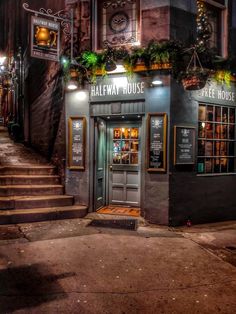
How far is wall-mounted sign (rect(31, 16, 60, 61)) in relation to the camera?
7941 mm

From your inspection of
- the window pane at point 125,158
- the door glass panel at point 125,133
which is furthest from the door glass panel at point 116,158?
the door glass panel at point 125,133

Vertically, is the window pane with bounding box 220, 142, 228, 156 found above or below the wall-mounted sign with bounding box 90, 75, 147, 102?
below

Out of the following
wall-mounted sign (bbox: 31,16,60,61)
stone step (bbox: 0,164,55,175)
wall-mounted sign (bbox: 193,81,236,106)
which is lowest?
stone step (bbox: 0,164,55,175)

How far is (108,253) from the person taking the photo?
6188 millimetres

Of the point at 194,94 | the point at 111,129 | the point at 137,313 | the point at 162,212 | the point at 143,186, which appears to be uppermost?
the point at 194,94

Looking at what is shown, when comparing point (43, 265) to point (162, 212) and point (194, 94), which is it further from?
point (194, 94)

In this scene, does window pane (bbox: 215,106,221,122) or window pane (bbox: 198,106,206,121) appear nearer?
window pane (bbox: 198,106,206,121)

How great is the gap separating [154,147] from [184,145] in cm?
81

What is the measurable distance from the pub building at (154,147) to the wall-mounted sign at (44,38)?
1408 millimetres

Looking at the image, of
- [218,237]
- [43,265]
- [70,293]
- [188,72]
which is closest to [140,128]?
[188,72]

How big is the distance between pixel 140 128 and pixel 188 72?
8.37ft

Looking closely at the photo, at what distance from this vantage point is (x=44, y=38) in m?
8.04

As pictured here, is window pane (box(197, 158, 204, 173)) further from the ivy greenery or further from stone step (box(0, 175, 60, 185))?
stone step (box(0, 175, 60, 185))

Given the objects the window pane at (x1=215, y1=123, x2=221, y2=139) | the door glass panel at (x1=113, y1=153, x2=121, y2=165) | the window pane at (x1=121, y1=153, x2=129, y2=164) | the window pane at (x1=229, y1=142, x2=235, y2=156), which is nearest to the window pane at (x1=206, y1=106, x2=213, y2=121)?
the window pane at (x1=215, y1=123, x2=221, y2=139)
